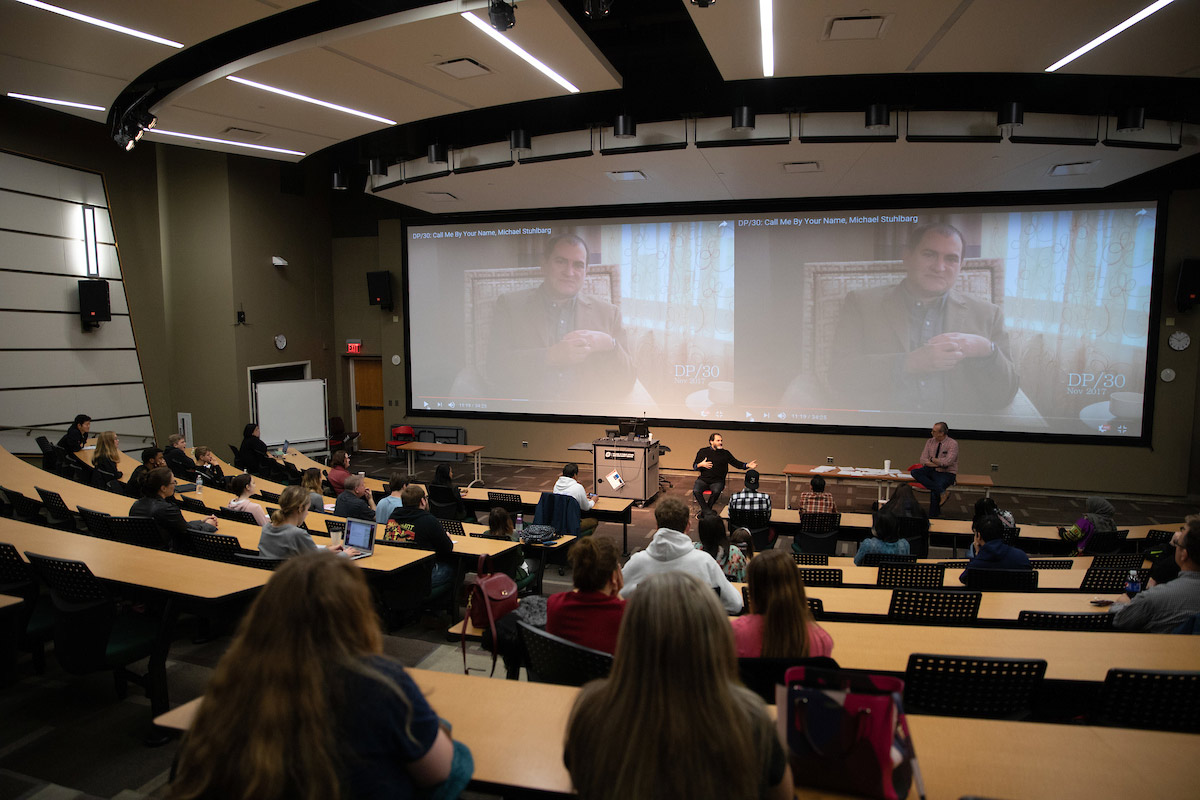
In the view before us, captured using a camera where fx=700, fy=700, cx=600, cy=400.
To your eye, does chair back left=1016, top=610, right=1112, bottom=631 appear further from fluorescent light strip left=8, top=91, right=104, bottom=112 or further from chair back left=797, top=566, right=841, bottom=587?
fluorescent light strip left=8, top=91, right=104, bottom=112

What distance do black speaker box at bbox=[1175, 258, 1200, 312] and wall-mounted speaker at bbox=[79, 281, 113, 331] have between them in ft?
48.9

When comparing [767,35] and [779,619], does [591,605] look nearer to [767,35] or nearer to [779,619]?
[779,619]

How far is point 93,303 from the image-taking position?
1009 cm

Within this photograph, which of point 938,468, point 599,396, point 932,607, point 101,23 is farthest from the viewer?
point 599,396

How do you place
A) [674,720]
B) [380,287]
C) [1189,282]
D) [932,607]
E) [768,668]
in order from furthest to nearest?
[380,287], [1189,282], [932,607], [768,668], [674,720]

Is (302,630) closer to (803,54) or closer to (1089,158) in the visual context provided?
(803,54)

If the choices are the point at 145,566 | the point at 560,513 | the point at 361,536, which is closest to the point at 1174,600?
the point at 361,536

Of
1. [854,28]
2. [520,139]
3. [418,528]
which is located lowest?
[418,528]

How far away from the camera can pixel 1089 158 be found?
789cm

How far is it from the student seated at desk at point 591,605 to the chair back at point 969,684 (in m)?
1.03

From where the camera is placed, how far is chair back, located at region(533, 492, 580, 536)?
634 centimetres

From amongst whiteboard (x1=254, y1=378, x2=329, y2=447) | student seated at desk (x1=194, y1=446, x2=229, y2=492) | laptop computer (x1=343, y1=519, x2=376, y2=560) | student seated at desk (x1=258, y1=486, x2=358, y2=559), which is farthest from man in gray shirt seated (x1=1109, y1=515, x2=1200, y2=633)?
whiteboard (x1=254, y1=378, x2=329, y2=447)

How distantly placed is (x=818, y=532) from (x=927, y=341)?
5.30 metres

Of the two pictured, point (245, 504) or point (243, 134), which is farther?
point (243, 134)
